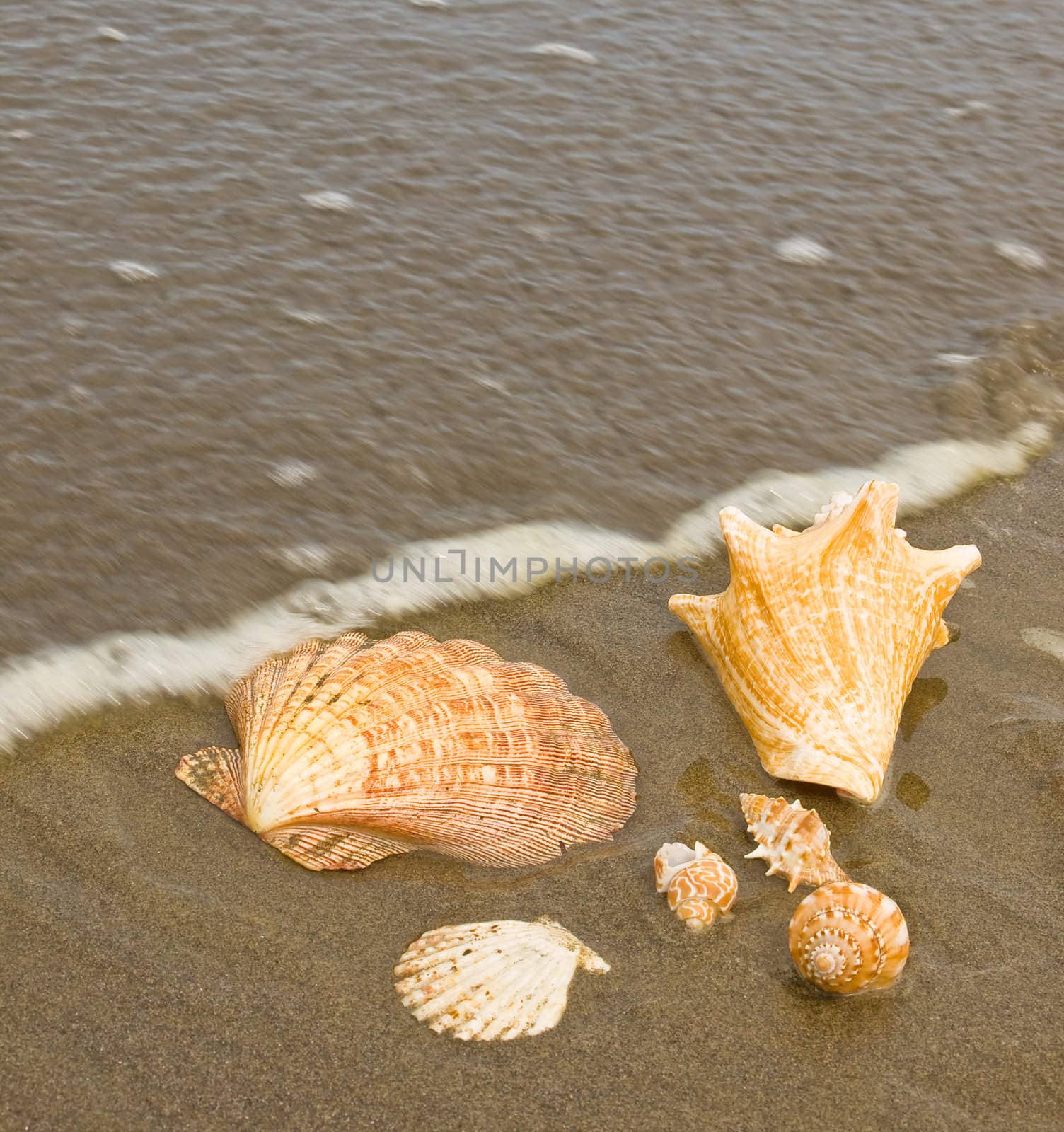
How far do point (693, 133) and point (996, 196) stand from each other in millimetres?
1640

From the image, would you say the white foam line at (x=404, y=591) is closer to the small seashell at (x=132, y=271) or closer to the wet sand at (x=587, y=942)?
the wet sand at (x=587, y=942)

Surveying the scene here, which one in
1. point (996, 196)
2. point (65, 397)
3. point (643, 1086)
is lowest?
point (643, 1086)

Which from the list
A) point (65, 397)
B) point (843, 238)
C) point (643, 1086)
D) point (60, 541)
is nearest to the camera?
point (643, 1086)

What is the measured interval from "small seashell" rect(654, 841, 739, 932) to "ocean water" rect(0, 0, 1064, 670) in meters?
1.57

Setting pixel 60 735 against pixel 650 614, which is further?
pixel 650 614

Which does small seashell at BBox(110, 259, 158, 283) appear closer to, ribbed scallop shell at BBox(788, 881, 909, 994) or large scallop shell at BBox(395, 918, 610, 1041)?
large scallop shell at BBox(395, 918, 610, 1041)

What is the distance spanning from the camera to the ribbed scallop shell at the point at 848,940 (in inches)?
112

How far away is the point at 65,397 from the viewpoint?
4.62m

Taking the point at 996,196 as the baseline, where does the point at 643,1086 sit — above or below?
below

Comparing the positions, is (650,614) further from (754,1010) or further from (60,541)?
(60,541)

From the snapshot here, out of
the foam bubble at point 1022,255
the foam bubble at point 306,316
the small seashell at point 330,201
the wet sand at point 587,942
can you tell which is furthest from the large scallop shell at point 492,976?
the foam bubble at point 1022,255

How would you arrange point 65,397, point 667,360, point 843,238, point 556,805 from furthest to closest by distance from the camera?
point 843,238 < point 667,360 < point 65,397 < point 556,805

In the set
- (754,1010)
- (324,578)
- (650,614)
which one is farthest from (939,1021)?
(324,578)

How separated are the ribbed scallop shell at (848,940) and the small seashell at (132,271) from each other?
12.7ft
